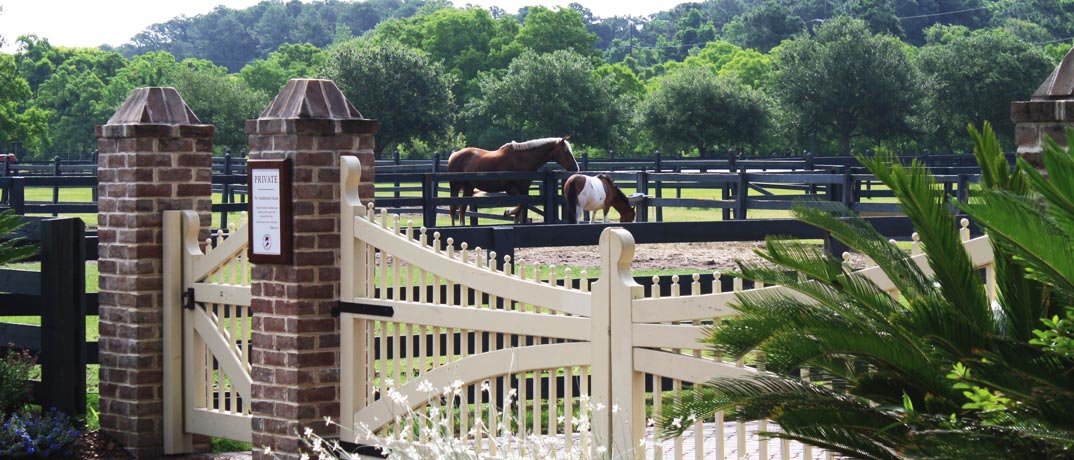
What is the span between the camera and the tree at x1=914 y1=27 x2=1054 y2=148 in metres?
54.3

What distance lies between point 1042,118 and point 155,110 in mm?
5106

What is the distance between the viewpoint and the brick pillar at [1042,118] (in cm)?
472

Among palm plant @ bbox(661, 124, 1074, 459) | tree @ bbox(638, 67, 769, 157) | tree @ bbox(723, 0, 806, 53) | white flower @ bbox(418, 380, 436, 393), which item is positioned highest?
tree @ bbox(723, 0, 806, 53)

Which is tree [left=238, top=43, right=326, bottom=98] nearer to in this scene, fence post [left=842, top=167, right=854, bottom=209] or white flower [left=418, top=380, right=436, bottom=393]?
fence post [left=842, top=167, right=854, bottom=209]

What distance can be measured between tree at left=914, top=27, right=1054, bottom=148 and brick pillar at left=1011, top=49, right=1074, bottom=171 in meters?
51.0

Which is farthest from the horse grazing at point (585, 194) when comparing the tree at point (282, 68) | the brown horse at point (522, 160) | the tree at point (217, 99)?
the tree at point (282, 68)

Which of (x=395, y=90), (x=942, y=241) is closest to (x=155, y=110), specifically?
(x=942, y=241)

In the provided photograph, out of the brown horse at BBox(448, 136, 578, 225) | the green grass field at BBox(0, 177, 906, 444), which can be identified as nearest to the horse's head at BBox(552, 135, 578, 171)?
the brown horse at BBox(448, 136, 578, 225)

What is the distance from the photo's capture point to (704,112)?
5122 centimetres

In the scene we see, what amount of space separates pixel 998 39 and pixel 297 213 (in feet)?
178

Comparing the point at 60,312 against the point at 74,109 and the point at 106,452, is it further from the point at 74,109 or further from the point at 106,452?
the point at 74,109

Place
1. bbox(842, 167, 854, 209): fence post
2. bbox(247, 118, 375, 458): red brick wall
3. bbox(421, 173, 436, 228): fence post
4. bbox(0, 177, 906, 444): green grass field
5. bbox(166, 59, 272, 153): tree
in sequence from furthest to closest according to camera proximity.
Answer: bbox(166, 59, 272, 153): tree < bbox(842, 167, 854, 209): fence post < bbox(421, 173, 436, 228): fence post < bbox(0, 177, 906, 444): green grass field < bbox(247, 118, 375, 458): red brick wall

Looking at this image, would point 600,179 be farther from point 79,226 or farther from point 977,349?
point 977,349

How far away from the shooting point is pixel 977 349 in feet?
12.1
